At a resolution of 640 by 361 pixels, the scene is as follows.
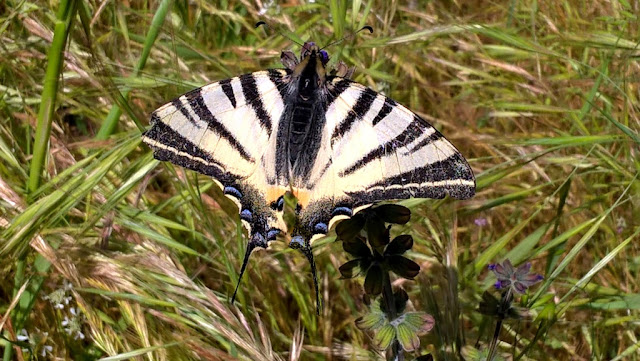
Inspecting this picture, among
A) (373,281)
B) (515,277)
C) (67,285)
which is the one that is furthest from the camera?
(67,285)

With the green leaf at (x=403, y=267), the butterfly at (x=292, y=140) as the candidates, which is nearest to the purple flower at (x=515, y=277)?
the green leaf at (x=403, y=267)

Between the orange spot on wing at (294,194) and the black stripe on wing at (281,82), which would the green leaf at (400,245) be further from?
the black stripe on wing at (281,82)

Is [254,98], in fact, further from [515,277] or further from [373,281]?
[515,277]

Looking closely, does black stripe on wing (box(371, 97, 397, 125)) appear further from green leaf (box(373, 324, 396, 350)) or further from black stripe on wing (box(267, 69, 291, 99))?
green leaf (box(373, 324, 396, 350))

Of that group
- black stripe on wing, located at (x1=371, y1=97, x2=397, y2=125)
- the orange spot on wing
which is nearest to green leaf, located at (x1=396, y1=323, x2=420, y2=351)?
the orange spot on wing

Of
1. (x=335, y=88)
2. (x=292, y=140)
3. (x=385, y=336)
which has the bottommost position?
(x=385, y=336)

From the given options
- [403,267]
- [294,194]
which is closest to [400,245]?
[403,267]

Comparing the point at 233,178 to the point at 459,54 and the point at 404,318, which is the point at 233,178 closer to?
the point at 404,318
